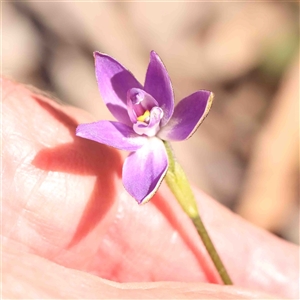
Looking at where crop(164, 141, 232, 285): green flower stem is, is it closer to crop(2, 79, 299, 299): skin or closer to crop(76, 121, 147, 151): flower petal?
crop(76, 121, 147, 151): flower petal

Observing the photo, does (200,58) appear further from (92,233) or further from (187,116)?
(187,116)

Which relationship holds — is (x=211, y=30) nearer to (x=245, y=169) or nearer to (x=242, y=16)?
(x=242, y=16)

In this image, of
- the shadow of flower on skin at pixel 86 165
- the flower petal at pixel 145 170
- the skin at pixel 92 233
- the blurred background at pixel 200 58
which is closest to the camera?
the flower petal at pixel 145 170

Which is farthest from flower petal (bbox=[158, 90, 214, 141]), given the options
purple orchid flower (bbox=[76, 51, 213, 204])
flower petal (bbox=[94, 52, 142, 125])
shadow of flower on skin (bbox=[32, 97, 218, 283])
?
shadow of flower on skin (bbox=[32, 97, 218, 283])

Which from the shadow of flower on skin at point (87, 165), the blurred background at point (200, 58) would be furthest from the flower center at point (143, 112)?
the blurred background at point (200, 58)

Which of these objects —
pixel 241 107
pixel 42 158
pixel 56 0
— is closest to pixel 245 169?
pixel 241 107

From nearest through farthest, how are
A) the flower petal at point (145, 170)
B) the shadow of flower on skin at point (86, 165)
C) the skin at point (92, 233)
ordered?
the flower petal at point (145, 170)
the skin at point (92, 233)
the shadow of flower on skin at point (86, 165)

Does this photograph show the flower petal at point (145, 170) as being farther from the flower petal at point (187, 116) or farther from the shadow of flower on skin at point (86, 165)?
the shadow of flower on skin at point (86, 165)
